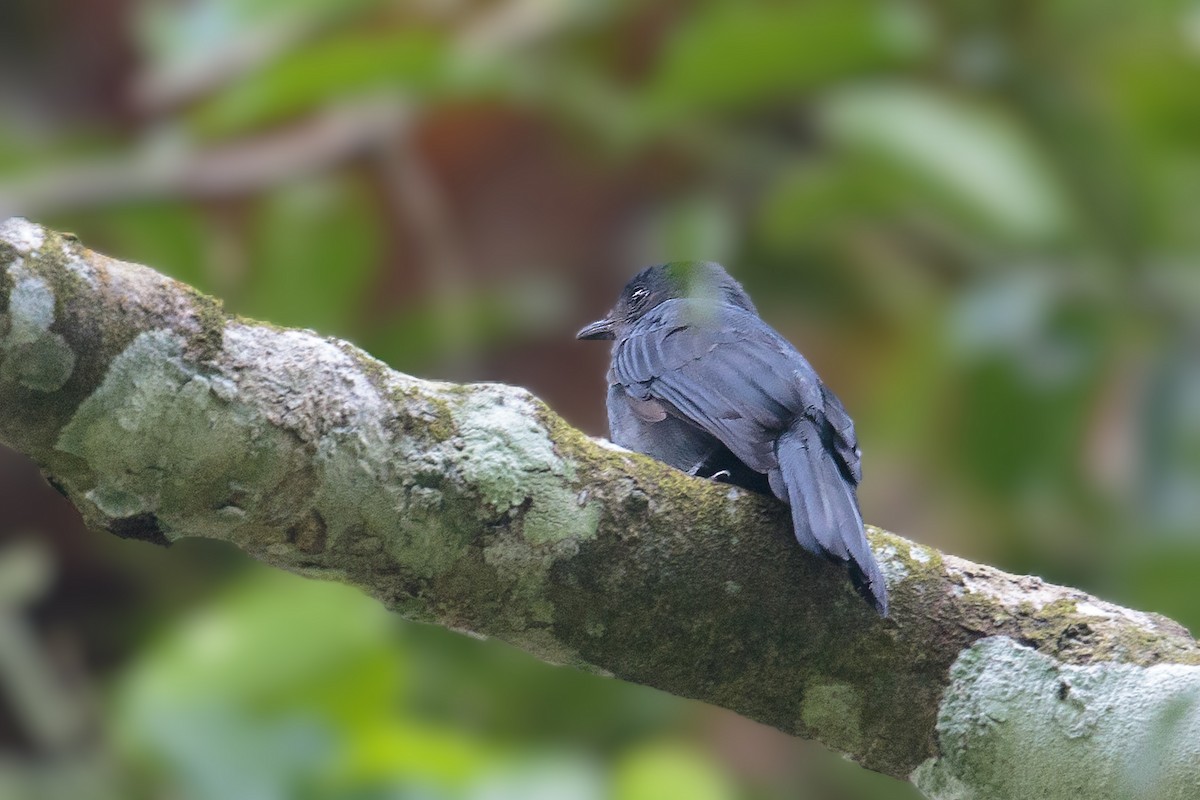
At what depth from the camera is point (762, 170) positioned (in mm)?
5641

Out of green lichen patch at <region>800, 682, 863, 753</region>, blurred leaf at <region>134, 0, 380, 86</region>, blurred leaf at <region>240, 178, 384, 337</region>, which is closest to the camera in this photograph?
green lichen patch at <region>800, 682, 863, 753</region>

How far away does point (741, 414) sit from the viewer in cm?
250

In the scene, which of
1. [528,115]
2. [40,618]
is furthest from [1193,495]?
[40,618]

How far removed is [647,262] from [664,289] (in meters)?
2.66

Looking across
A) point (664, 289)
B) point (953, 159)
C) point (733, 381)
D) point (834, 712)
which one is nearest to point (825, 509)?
point (834, 712)

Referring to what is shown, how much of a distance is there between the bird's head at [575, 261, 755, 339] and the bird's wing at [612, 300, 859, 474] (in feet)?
0.70

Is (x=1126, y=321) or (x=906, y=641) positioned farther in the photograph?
(x=1126, y=321)

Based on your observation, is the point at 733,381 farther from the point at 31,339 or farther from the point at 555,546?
the point at 31,339

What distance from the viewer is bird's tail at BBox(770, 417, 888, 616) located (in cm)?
199

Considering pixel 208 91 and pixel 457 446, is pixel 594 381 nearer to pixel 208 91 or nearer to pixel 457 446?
pixel 208 91

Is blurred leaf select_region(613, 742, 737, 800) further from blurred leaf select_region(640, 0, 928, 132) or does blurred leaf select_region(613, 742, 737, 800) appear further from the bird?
blurred leaf select_region(640, 0, 928, 132)

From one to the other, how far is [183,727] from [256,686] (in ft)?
0.74

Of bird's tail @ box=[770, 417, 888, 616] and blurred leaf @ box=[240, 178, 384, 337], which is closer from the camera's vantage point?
bird's tail @ box=[770, 417, 888, 616]

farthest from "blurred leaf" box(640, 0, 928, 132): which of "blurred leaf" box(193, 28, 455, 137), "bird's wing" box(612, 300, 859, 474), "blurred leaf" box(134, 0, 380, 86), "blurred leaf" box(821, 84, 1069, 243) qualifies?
"bird's wing" box(612, 300, 859, 474)
